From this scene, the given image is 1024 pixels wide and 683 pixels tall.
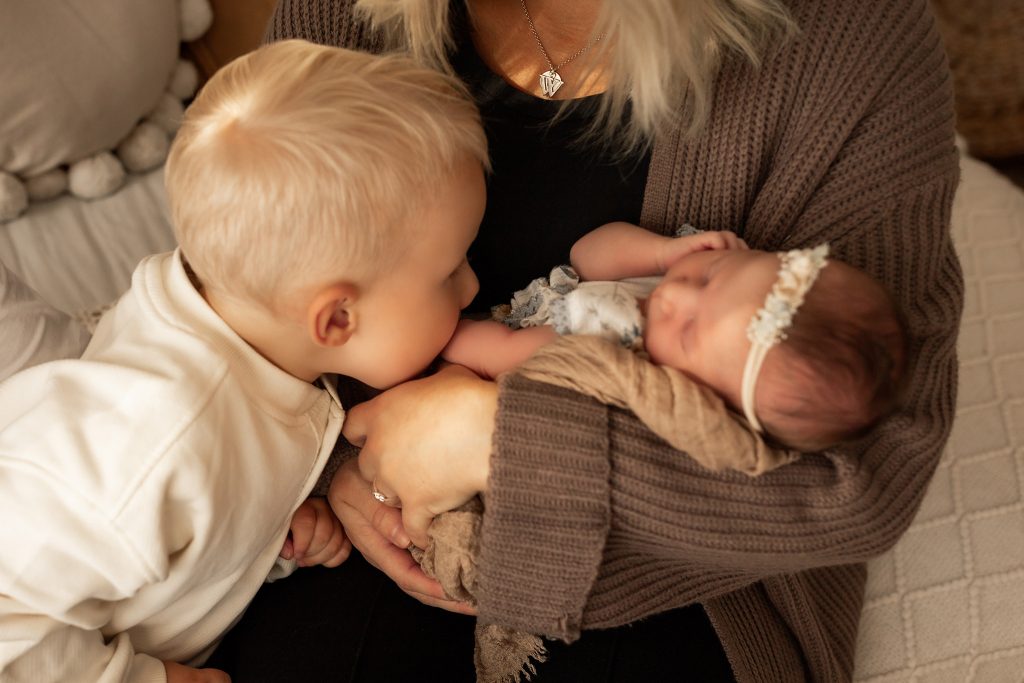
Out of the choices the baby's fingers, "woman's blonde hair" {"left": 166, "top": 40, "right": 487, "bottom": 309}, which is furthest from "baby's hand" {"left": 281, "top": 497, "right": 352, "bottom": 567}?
"woman's blonde hair" {"left": 166, "top": 40, "right": 487, "bottom": 309}

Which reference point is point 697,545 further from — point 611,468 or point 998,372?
point 998,372

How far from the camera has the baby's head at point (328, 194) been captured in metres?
0.92

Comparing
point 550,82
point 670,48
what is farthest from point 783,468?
point 550,82

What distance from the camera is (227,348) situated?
1.02 m

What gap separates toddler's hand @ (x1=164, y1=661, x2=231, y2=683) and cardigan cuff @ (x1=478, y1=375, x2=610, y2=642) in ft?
1.30

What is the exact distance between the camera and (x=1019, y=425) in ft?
4.81

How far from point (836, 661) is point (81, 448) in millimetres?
→ 968

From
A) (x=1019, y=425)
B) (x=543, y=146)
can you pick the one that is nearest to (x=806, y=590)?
(x=1019, y=425)

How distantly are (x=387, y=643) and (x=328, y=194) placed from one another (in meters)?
0.58

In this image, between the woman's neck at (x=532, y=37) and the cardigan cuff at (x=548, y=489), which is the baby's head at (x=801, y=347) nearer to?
the cardigan cuff at (x=548, y=489)

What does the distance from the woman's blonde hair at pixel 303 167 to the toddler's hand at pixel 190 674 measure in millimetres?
455

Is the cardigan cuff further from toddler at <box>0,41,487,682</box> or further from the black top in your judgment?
the black top

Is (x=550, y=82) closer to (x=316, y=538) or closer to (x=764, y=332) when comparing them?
(x=764, y=332)

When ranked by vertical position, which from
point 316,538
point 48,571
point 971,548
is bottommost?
point 971,548
